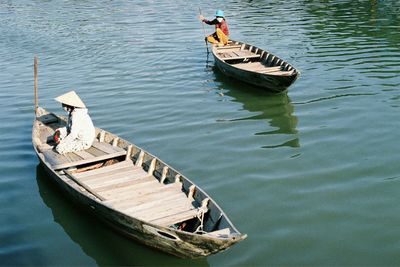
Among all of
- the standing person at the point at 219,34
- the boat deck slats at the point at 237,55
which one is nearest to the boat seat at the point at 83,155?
the boat deck slats at the point at 237,55

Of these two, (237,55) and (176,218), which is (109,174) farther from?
(237,55)

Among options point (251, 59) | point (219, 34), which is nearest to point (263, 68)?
point (251, 59)

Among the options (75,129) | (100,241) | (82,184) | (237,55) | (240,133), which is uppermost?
(237,55)

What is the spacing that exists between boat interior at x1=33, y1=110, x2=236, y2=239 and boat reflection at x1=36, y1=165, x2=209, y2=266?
52 centimetres

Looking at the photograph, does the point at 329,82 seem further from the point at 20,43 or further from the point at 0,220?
the point at 20,43

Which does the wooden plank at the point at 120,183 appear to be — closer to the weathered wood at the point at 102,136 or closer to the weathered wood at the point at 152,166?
the weathered wood at the point at 152,166

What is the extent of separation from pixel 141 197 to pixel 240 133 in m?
4.39

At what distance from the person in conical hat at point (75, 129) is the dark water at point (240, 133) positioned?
0.99 m

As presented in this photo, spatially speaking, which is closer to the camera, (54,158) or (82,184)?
(82,184)

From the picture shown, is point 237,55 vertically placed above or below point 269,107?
above

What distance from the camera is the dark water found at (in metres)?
7.40

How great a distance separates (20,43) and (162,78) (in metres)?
9.64

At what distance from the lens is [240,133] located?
11.5 metres

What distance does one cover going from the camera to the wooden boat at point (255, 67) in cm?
1330
